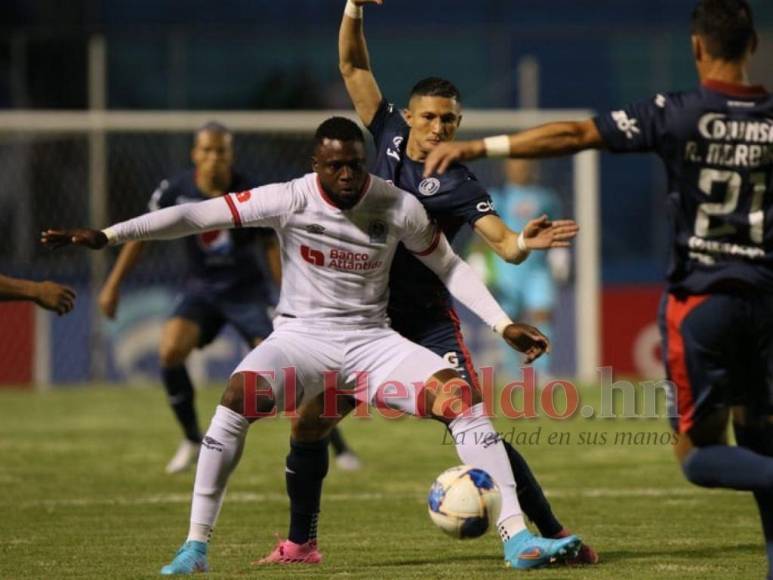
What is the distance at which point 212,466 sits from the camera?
22.9ft

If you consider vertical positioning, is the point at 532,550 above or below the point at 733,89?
below

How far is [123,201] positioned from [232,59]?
5077 mm

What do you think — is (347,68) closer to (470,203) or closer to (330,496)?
(470,203)

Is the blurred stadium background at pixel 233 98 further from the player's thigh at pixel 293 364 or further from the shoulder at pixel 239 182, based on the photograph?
the player's thigh at pixel 293 364

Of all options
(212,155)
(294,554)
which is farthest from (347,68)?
(212,155)

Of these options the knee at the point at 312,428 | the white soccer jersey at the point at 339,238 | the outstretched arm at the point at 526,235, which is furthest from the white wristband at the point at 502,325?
the knee at the point at 312,428

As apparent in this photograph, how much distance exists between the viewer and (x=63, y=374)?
19.5m

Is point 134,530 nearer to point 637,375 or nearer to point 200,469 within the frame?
point 200,469

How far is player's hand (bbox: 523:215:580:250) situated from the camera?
6.71 m

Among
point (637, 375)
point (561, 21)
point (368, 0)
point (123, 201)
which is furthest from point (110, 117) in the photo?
point (368, 0)

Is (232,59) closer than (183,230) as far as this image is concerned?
No

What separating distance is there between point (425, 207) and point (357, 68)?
1072mm

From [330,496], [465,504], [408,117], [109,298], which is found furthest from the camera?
[109,298]

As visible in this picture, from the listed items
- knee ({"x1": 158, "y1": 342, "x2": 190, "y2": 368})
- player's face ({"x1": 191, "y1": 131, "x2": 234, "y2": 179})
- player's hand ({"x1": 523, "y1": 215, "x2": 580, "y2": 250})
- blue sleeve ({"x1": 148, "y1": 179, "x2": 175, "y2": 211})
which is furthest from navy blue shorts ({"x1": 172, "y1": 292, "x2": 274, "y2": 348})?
player's hand ({"x1": 523, "y1": 215, "x2": 580, "y2": 250})
